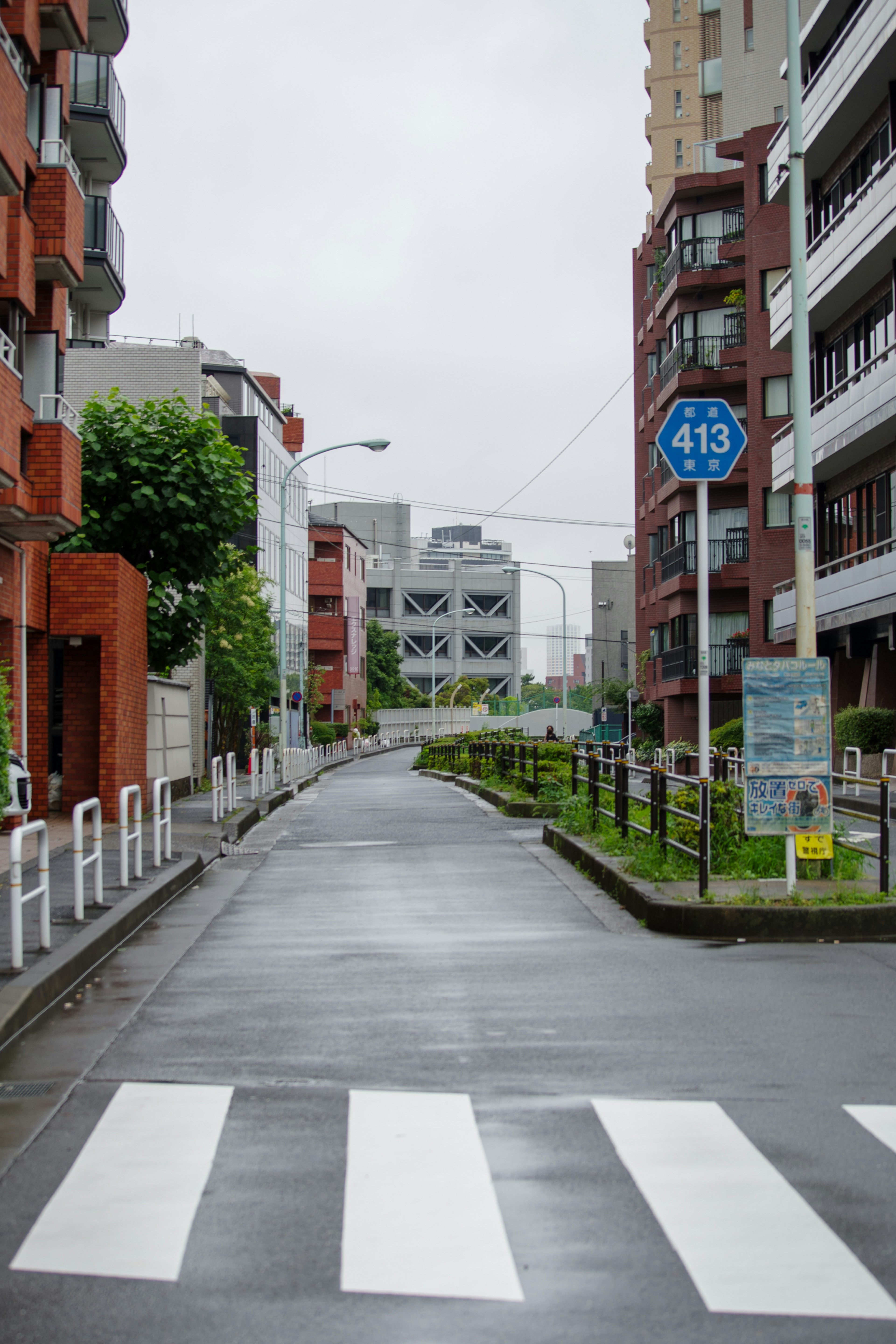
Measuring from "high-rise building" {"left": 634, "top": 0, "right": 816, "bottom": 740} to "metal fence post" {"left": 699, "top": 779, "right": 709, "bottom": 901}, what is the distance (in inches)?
1406

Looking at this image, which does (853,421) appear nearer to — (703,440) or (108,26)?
(108,26)

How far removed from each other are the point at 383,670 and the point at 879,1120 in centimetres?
11348

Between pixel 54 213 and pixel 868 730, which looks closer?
pixel 54 213

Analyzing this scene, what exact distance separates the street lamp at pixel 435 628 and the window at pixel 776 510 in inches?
775

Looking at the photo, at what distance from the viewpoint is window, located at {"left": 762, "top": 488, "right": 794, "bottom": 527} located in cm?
4747

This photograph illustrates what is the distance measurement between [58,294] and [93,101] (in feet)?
32.6

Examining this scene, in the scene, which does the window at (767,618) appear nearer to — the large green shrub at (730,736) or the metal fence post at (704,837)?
the large green shrub at (730,736)

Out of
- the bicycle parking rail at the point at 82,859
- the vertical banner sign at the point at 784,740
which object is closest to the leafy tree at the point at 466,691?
the bicycle parking rail at the point at 82,859

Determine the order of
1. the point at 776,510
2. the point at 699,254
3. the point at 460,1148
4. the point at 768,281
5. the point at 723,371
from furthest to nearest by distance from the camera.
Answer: the point at 699,254 < the point at 723,371 < the point at 768,281 < the point at 776,510 < the point at 460,1148

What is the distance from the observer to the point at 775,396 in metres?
47.5

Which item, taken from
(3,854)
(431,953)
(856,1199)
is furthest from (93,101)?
(856,1199)

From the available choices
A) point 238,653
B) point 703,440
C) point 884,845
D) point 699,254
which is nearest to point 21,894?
point 884,845

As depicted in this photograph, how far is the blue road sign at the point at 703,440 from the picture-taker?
12.1 m

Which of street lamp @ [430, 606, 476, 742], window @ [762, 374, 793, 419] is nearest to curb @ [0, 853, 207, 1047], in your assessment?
window @ [762, 374, 793, 419]
